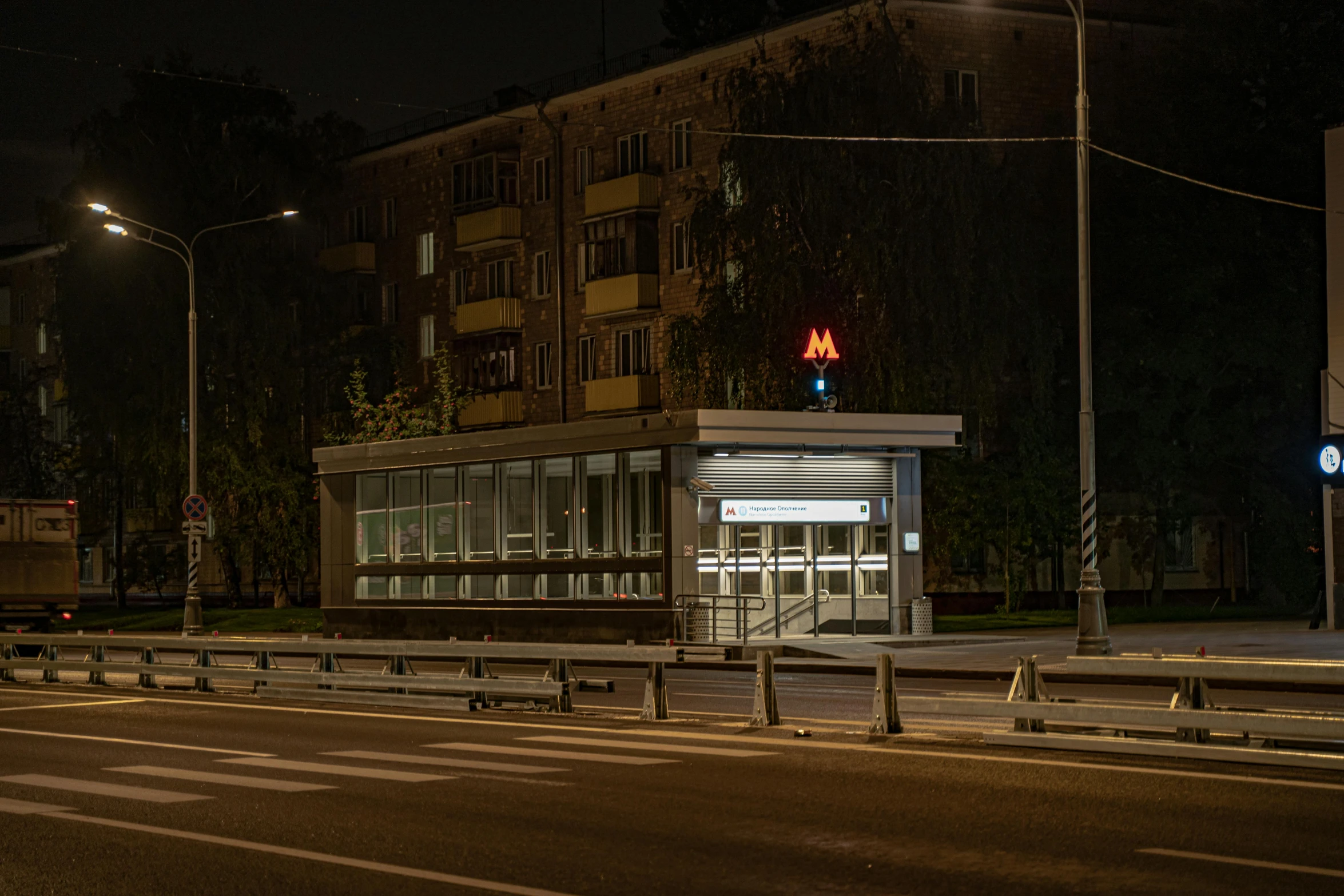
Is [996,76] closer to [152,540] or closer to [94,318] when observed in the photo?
[94,318]

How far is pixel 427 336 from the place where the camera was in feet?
208

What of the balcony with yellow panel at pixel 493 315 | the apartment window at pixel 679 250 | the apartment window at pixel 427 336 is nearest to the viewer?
the apartment window at pixel 679 250

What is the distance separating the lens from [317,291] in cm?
5962

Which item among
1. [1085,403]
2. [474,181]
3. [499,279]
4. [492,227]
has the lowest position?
[1085,403]

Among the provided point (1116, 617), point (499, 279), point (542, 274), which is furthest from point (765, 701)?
point (499, 279)

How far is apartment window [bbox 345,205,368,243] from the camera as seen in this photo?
65.3 metres

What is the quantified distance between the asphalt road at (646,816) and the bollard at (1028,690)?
39cm

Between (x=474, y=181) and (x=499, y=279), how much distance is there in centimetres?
340

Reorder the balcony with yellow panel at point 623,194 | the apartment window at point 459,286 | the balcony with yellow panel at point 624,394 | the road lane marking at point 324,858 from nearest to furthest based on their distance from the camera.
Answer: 1. the road lane marking at point 324,858
2. the balcony with yellow panel at point 623,194
3. the balcony with yellow panel at point 624,394
4. the apartment window at point 459,286

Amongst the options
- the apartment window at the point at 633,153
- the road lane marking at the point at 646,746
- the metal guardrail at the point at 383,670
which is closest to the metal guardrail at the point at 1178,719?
the road lane marking at the point at 646,746

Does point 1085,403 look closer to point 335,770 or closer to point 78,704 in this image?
point 78,704

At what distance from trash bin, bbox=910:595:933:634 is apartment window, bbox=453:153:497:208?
1095 inches

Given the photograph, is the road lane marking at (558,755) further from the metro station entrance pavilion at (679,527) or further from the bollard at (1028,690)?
the metro station entrance pavilion at (679,527)

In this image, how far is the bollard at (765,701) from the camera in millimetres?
17438
